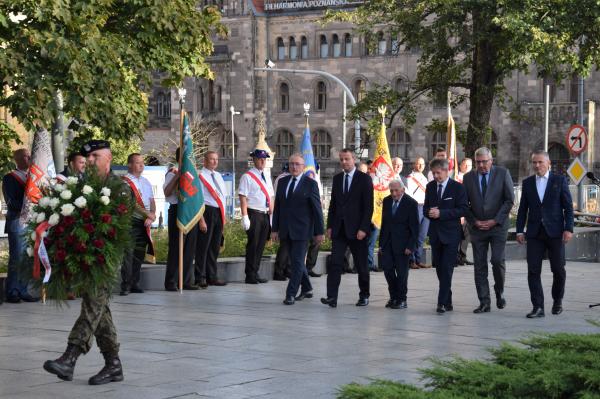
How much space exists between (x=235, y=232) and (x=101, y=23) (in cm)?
456

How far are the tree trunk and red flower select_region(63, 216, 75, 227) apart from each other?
21266 mm

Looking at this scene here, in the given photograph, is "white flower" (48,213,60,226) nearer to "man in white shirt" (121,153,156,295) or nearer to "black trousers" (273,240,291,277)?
"man in white shirt" (121,153,156,295)

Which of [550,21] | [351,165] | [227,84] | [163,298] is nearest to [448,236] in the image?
[351,165]

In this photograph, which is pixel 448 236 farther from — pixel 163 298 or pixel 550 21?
pixel 550 21

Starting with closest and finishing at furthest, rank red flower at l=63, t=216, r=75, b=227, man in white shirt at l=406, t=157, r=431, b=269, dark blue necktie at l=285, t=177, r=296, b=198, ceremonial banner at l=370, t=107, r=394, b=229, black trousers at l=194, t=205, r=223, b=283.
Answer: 1. red flower at l=63, t=216, r=75, b=227
2. dark blue necktie at l=285, t=177, r=296, b=198
3. black trousers at l=194, t=205, r=223, b=283
4. man in white shirt at l=406, t=157, r=431, b=269
5. ceremonial banner at l=370, t=107, r=394, b=229

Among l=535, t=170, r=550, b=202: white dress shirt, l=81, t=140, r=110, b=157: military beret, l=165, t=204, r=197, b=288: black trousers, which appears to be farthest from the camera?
l=165, t=204, r=197, b=288: black trousers

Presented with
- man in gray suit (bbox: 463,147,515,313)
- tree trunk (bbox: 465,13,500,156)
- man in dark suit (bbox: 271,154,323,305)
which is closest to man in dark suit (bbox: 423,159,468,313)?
man in gray suit (bbox: 463,147,515,313)

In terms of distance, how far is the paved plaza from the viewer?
35.7ft

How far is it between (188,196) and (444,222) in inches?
171

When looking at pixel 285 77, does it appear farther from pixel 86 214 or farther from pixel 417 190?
pixel 86 214

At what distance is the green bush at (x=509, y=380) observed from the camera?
7145 millimetres

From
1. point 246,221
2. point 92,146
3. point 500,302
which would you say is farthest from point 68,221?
point 246,221

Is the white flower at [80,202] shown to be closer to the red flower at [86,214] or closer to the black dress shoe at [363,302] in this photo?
the red flower at [86,214]

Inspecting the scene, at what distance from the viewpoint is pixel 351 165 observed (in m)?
17.4
